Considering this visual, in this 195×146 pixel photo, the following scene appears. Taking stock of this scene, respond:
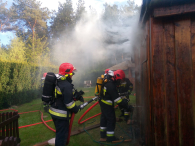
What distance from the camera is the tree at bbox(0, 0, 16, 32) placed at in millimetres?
17422

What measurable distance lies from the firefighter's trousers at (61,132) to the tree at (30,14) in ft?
62.9

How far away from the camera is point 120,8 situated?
18266mm

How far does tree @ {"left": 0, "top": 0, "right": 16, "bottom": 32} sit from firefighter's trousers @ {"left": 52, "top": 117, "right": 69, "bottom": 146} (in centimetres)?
1970

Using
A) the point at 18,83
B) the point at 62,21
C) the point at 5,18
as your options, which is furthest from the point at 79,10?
the point at 18,83

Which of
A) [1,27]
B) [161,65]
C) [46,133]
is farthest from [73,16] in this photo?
[161,65]

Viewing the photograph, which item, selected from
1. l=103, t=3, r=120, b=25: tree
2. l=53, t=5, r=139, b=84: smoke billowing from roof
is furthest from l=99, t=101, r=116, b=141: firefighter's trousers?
→ l=53, t=5, r=139, b=84: smoke billowing from roof

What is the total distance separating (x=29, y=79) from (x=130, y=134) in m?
8.77

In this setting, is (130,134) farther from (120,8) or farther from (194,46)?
(120,8)

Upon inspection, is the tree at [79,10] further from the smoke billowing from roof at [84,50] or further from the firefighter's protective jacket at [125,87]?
the firefighter's protective jacket at [125,87]

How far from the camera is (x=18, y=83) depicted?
364 inches

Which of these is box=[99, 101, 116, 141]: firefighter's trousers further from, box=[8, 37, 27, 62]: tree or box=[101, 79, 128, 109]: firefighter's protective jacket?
box=[8, 37, 27, 62]: tree

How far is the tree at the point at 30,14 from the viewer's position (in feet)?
62.0

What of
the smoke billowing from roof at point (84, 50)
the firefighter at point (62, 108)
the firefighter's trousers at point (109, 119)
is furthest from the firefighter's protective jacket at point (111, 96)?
the smoke billowing from roof at point (84, 50)

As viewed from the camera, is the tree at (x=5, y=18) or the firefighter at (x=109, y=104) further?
the tree at (x=5, y=18)
